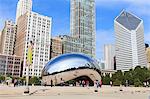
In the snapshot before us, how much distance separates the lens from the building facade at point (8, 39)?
17850 cm

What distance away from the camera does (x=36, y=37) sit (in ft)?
552

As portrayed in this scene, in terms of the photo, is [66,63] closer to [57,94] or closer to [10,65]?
[57,94]

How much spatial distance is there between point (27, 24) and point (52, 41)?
26.2 meters

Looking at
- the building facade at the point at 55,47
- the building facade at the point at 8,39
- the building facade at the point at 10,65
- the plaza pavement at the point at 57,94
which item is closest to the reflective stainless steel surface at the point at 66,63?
the plaza pavement at the point at 57,94

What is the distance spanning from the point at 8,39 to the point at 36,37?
27.0m

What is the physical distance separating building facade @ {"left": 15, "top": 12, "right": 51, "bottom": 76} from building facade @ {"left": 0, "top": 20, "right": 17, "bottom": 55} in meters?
6.63

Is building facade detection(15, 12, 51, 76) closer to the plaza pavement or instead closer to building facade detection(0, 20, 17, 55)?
building facade detection(0, 20, 17, 55)

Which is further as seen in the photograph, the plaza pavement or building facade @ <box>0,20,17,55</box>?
building facade @ <box>0,20,17,55</box>

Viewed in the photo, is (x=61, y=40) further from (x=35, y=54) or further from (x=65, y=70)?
(x=65, y=70)

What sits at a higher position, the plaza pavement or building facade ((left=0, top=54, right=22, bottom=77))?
building facade ((left=0, top=54, right=22, bottom=77))

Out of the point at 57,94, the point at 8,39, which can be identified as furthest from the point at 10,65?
the point at 57,94

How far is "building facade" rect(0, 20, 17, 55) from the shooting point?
586 ft

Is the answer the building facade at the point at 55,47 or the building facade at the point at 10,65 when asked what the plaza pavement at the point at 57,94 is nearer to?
the building facade at the point at 10,65

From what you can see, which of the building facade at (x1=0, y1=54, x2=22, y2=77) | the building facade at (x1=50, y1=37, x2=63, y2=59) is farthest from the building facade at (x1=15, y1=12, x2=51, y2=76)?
the building facade at (x1=50, y1=37, x2=63, y2=59)
